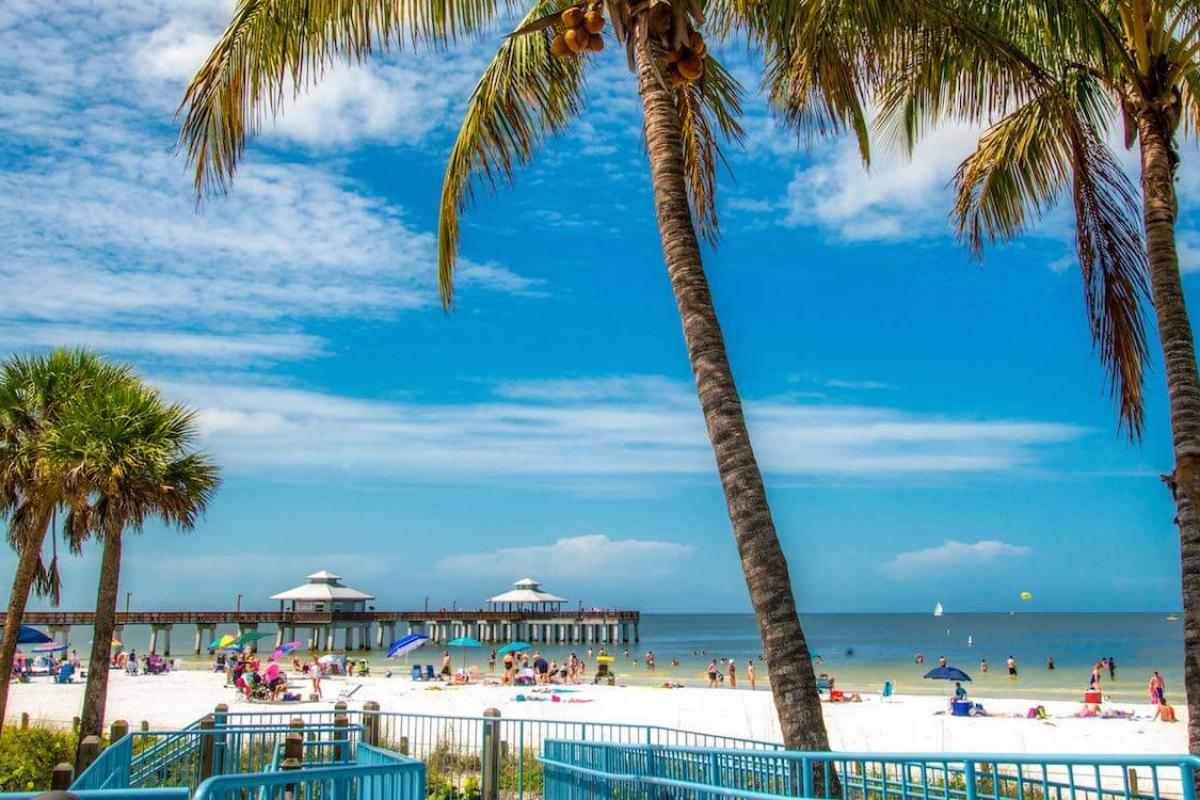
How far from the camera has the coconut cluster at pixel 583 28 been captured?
8.12m

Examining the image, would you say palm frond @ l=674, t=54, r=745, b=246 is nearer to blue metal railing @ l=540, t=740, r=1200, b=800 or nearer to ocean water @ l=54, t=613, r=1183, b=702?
blue metal railing @ l=540, t=740, r=1200, b=800

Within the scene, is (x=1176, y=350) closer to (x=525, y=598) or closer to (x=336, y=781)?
(x=336, y=781)

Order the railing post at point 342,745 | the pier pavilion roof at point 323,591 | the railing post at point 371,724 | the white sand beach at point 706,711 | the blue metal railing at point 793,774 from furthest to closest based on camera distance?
the pier pavilion roof at point 323,591, the white sand beach at point 706,711, the railing post at point 371,724, the railing post at point 342,745, the blue metal railing at point 793,774

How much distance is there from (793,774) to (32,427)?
16.6 meters

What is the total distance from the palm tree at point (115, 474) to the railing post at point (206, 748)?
5289 millimetres

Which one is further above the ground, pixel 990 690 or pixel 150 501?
pixel 150 501

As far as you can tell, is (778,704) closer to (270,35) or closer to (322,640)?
(270,35)

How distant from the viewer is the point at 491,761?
12.2 m

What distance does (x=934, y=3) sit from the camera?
925 centimetres

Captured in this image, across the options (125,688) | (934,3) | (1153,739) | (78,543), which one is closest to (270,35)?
(934,3)

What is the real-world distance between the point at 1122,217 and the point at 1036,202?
131cm

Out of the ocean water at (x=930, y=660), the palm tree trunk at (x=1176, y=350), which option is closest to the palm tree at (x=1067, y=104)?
the palm tree trunk at (x=1176, y=350)

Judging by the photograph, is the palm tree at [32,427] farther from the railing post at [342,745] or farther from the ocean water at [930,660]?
the ocean water at [930,660]

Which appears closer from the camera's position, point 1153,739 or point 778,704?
point 778,704
